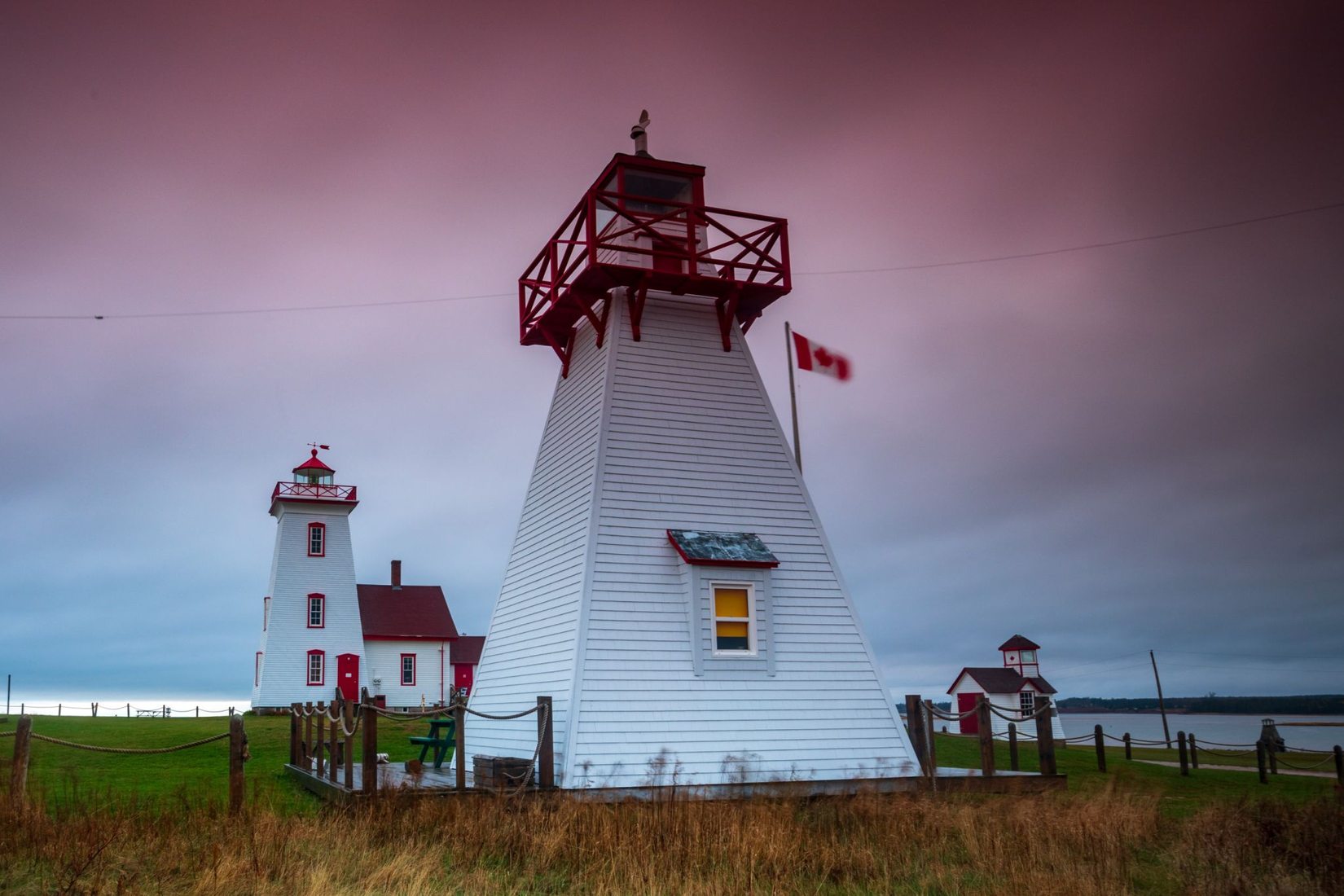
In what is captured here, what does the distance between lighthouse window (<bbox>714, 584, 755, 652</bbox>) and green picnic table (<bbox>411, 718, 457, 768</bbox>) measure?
17.1 ft

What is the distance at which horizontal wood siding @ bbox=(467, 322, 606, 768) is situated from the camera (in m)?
16.2

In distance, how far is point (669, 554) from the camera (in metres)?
16.8

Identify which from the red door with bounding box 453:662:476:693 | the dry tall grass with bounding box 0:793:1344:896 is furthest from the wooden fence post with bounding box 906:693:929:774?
the red door with bounding box 453:662:476:693

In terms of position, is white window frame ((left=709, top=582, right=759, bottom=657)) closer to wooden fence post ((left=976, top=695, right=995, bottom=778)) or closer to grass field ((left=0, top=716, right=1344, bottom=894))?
grass field ((left=0, top=716, right=1344, bottom=894))

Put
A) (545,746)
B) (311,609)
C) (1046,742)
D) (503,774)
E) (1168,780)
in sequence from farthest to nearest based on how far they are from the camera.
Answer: (311,609) → (1168,780) → (1046,742) → (545,746) → (503,774)

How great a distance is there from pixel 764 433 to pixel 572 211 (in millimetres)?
5220

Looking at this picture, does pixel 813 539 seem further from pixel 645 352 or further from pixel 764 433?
pixel 645 352

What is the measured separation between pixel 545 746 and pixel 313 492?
32.7 m

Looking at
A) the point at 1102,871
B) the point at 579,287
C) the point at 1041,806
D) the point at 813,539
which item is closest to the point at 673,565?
the point at 813,539

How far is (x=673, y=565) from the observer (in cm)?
1673

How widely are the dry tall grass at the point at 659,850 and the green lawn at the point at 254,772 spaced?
1.81 m

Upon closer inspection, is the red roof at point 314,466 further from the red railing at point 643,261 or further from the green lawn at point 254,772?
the red railing at point 643,261

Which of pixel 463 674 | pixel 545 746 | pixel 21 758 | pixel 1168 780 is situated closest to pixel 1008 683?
pixel 1168 780

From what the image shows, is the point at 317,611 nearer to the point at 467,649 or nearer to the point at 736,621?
the point at 467,649
